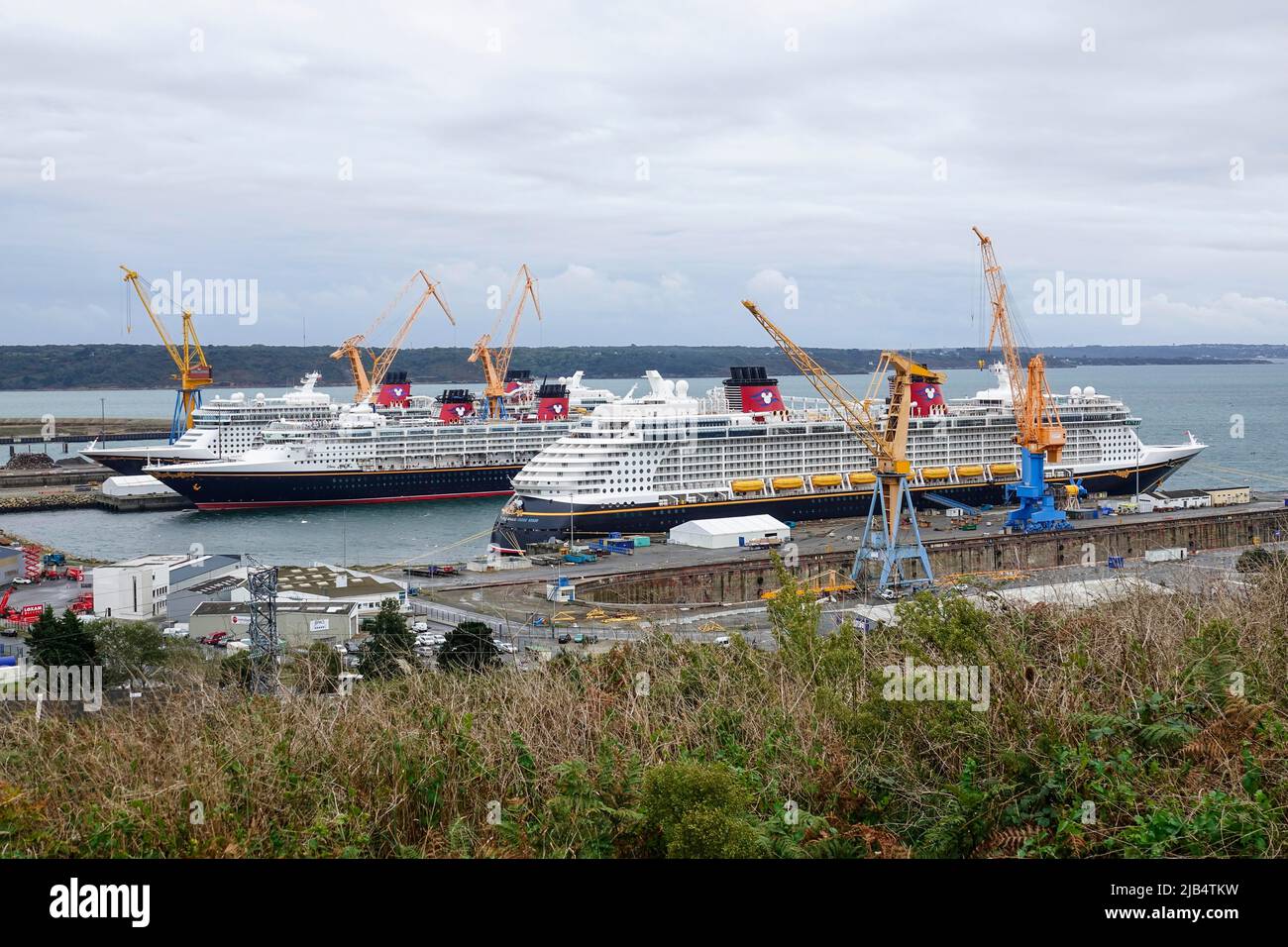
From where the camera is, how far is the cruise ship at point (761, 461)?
1453 inches

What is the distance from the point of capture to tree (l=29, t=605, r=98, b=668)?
16203 mm

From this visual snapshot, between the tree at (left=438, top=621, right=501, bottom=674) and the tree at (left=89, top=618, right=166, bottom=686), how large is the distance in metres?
3.50

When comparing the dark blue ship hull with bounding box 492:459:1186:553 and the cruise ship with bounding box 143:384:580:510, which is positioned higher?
the cruise ship with bounding box 143:384:580:510

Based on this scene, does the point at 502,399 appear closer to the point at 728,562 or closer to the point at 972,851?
the point at 728,562

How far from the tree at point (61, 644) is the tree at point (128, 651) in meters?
0.16

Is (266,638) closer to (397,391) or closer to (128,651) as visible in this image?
(128,651)

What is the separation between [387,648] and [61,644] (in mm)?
5003

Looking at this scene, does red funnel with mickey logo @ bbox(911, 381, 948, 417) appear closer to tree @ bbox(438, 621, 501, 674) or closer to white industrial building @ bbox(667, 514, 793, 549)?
white industrial building @ bbox(667, 514, 793, 549)

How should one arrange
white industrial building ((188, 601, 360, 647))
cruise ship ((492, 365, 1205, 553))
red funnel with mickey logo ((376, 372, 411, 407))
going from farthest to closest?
red funnel with mickey logo ((376, 372, 411, 407)), cruise ship ((492, 365, 1205, 553)), white industrial building ((188, 601, 360, 647))

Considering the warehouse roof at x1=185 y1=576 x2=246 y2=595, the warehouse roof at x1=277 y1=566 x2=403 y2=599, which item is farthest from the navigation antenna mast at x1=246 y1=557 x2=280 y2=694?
the warehouse roof at x1=185 y1=576 x2=246 y2=595

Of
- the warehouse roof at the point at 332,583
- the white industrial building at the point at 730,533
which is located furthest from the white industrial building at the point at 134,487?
the warehouse roof at the point at 332,583

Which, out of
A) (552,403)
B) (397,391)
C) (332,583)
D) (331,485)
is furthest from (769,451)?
(397,391)

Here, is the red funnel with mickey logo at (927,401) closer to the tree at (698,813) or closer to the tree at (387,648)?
the tree at (387,648)
